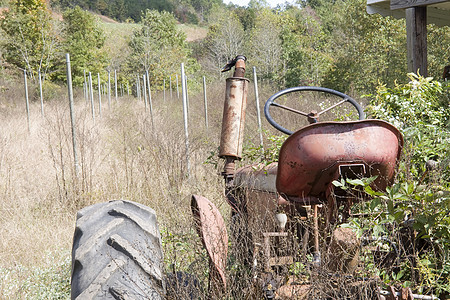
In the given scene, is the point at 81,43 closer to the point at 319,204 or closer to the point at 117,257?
the point at 117,257

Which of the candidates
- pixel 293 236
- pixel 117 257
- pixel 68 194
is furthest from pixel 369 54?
pixel 117 257

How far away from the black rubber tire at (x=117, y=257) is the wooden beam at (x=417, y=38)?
423cm

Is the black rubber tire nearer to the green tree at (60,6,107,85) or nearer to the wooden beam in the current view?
the wooden beam

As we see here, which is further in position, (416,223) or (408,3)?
(408,3)

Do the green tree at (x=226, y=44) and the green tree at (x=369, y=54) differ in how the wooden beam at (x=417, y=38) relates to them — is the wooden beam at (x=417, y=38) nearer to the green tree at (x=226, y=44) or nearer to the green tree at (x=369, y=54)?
the green tree at (x=369, y=54)

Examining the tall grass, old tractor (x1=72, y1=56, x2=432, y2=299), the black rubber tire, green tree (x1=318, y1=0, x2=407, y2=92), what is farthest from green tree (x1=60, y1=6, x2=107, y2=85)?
old tractor (x1=72, y1=56, x2=432, y2=299)

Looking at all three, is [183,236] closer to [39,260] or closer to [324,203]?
[324,203]

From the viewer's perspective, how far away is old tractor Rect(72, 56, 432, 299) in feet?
5.85

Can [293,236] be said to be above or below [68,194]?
above

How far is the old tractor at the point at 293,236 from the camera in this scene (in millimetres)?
1782

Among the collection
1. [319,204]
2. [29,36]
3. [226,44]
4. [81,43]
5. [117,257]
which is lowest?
[117,257]

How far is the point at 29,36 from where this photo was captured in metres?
22.8

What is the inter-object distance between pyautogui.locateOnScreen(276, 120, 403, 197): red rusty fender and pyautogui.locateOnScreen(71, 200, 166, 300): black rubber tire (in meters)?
0.74

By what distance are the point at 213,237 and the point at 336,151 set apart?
2.14 feet
